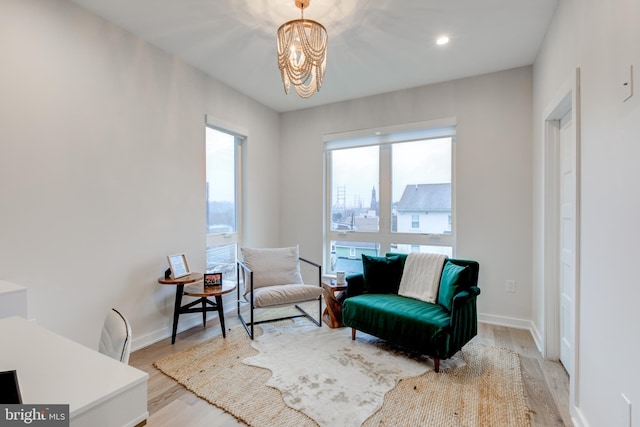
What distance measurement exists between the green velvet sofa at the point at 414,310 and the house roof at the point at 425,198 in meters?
0.88

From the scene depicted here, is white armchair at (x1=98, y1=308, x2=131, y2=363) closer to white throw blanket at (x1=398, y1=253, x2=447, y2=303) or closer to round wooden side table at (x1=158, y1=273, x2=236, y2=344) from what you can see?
round wooden side table at (x1=158, y1=273, x2=236, y2=344)

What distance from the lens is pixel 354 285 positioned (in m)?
3.03

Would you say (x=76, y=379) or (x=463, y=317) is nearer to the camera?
(x=76, y=379)

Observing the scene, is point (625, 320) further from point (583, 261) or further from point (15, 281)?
point (15, 281)

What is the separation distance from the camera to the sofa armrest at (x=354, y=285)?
9.89 ft

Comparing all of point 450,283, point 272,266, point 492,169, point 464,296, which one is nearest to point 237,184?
point 272,266

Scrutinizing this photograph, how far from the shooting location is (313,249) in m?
4.33

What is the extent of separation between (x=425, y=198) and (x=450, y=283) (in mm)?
1397

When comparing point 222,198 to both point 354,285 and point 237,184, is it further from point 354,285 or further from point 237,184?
point 354,285

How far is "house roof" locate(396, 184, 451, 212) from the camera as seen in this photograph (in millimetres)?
3607

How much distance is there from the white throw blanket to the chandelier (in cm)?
187

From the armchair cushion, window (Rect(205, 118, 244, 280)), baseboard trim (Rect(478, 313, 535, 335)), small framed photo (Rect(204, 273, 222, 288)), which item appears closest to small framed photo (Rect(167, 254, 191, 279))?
small framed photo (Rect(204, 273, 222, 288))

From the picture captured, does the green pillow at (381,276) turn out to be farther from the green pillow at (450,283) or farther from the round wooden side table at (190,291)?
the round wooden side table at (190,291)

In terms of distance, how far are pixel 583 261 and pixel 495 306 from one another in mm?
1808
